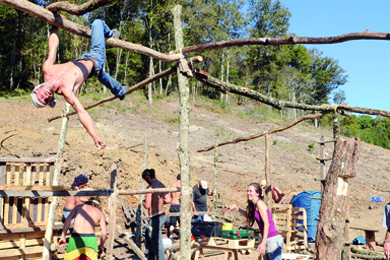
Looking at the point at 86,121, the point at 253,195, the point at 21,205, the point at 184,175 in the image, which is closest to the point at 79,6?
the point at 86,121

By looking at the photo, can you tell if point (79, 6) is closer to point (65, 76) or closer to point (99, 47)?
point (99, 47)

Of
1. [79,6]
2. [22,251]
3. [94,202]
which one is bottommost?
[22,251]

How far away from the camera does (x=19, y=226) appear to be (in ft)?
23.8

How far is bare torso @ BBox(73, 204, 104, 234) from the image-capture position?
6.04m

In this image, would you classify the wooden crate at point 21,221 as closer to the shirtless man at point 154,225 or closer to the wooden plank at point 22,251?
the wooden plank at point 22,251

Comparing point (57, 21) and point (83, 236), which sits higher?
point (57, 21)

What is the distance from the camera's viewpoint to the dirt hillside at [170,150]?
15648 mm

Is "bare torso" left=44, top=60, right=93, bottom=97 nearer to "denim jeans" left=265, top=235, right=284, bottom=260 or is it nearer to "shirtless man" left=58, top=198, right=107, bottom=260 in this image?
"shirtless man" left=58, top=198, right=107, bottom=260

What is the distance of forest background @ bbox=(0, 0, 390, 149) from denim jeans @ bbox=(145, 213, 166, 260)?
23591 mm

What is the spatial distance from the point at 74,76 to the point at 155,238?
4.14 metres

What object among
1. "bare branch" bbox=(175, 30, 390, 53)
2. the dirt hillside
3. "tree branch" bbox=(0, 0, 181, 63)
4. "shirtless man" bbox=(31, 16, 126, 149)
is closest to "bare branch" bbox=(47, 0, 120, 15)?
"tree branch" bbox=(0, 0, 181, 63)

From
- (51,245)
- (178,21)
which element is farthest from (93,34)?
(51,245)

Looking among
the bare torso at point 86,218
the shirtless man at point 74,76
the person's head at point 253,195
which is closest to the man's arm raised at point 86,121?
the shirtless man at point 74,76

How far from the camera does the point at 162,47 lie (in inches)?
1515
